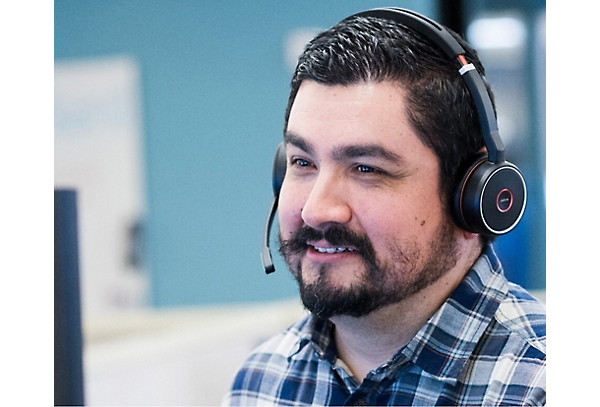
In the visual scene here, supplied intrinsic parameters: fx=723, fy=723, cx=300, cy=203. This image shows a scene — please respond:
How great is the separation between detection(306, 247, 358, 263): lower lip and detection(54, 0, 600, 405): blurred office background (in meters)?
2.07

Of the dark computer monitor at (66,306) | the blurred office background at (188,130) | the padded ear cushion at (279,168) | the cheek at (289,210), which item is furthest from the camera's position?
the blurred office background at (188,130)

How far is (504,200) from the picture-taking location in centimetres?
90

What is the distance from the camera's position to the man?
0.88 meters

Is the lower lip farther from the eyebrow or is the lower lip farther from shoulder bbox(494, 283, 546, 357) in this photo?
shoulder bbox(494, 283, 546, 357)

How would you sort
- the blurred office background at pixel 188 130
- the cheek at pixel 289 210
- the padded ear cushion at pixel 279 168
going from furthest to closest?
1. the blurred office background at pixel 188 130
2. the padded ear cushion at pixel 279 168
3. the cheek at pixel 289 210

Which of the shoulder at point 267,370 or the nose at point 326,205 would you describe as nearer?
the nose at point 326,205

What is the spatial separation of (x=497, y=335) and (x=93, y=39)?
2.90 meters

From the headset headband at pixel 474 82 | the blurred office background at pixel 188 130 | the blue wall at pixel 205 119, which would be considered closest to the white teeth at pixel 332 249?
the headset headband at pixel 474 82

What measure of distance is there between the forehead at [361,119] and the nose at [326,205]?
0.16 ft

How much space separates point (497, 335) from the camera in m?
0.94

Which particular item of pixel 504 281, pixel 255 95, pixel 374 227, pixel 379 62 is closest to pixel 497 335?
pixel 504 281

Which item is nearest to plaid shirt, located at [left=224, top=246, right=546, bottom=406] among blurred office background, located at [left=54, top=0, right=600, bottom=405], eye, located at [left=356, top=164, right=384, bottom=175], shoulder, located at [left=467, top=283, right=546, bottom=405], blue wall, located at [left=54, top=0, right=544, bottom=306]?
shoulder, located at [left=467, top=283, right=546, bottom=405]

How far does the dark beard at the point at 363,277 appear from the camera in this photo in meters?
0.88

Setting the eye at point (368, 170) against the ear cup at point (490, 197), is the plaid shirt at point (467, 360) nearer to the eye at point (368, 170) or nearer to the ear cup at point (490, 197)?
the ear cup at point (490, 197)
